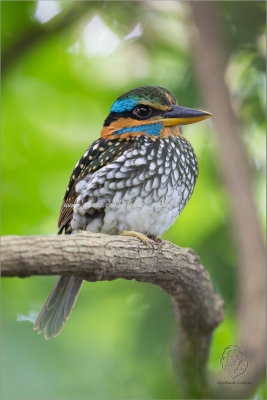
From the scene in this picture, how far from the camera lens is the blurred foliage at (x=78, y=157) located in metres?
1.56

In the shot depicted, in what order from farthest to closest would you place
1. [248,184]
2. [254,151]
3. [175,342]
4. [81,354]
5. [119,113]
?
[254,151] → [248,184] → [175,342] → [81,354] → [119,113]

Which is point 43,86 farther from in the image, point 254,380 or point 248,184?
point 254,380

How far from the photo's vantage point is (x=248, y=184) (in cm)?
195

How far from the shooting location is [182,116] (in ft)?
4.68

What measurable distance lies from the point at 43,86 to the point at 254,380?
4.07ft

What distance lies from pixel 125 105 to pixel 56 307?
582 mm

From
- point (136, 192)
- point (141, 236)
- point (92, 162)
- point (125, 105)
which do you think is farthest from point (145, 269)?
point (125, 105)

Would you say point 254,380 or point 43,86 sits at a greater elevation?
point 43,86

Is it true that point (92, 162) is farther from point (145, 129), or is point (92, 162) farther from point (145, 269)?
point (145, 269)

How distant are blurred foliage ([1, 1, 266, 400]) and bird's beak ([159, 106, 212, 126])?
0.25m

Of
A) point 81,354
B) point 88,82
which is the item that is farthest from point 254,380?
point 88,82

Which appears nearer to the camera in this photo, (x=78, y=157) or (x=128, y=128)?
(x=128, y=128)

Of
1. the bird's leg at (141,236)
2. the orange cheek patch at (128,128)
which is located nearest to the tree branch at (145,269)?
the bird's leg at (141,236)
